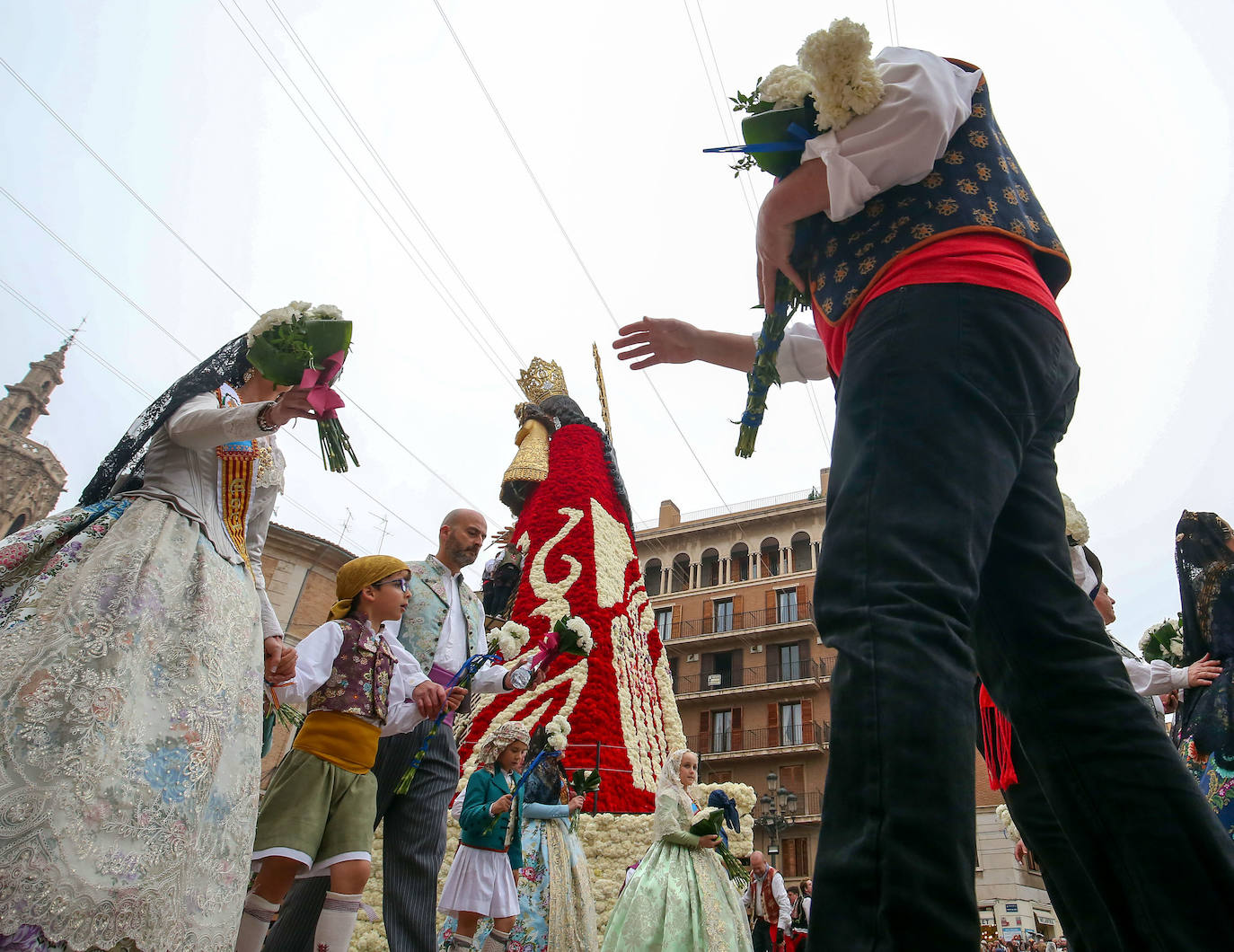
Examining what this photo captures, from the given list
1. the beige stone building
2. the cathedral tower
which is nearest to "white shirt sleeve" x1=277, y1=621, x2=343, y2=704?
the beige stone building

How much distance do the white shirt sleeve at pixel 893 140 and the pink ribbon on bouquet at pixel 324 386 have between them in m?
1.81

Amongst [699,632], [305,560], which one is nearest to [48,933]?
[305,560]

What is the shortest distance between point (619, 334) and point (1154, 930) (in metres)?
1.72

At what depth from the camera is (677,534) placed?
32.7 meters

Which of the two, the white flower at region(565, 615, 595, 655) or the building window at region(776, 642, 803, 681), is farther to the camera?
the building window at region(776, 642, 803, 681)

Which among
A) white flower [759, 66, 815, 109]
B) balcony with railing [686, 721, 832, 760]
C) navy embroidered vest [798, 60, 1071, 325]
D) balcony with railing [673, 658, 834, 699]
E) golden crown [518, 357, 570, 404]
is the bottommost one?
navy embroidered vest [798, 60, 1071, 325]

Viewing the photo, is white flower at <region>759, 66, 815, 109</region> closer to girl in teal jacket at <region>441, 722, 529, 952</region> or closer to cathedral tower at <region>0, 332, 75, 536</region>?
girl in teal jacket at <region>441, 722, 529, 952</region>

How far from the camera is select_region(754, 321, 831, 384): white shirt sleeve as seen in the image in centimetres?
205

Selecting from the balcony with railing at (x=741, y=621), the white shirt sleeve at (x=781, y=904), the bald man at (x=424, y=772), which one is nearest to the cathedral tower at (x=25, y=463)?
the balcony with railing at (x=741, y=621)

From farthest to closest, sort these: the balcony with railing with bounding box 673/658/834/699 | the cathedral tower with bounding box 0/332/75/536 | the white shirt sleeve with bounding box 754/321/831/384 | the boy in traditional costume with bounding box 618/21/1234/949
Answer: the cathedral tower with bounding box 0/332/75/536
the balcony with railing with bounding box 673/658/834/699
the white shirt sleeve with bounding box 754/321/831/384
the boy in traditional costume with bounding box 618/21/1234/949

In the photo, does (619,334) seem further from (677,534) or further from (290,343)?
(677,534)

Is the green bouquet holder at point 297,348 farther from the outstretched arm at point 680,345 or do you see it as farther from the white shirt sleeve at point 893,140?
the white shirt sleeve at point 893,140

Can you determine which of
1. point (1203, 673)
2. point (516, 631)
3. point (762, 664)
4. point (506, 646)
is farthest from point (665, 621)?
point (1203, 673)

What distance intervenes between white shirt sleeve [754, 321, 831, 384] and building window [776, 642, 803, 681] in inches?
1061
